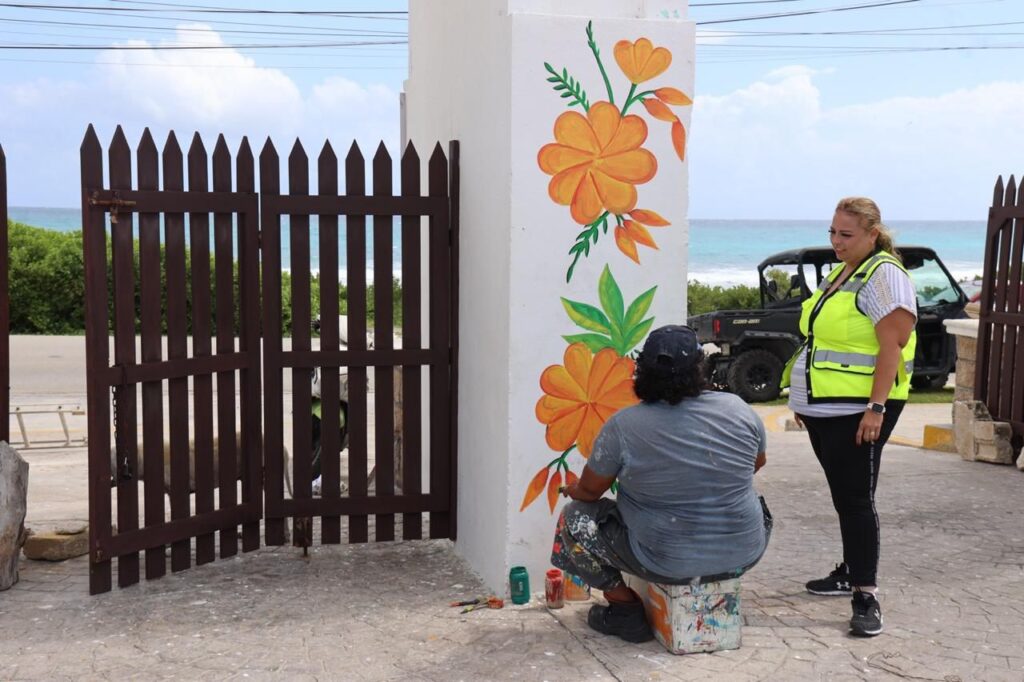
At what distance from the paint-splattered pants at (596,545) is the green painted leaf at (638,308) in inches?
38.3

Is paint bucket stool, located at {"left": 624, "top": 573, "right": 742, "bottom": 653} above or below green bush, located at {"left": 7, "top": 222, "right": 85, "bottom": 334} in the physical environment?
below

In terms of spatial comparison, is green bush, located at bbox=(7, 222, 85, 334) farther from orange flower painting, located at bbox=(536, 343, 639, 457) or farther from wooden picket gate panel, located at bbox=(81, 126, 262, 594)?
orange flower painting, located at bbox=(536, 343, 639, 457)

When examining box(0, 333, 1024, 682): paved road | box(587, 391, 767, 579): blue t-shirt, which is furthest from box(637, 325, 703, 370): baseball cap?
box(0, 333, 1024, 682): paved road

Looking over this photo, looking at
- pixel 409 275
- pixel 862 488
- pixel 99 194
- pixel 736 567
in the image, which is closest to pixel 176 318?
pixel 99 194

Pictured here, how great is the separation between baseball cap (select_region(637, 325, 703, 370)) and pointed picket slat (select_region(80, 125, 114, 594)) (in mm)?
2429

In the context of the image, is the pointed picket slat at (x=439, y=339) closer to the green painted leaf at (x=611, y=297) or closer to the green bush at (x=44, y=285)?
the green painted leaf at (x=611, y=297)

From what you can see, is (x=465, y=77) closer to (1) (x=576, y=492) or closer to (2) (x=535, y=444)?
(2) (x=535, y=444)

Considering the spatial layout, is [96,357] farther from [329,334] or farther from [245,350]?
[329,334]

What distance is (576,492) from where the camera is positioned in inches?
173

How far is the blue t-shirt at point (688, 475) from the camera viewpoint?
13.6 feet

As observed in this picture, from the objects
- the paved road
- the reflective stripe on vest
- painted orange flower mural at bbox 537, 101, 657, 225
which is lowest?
the paved road

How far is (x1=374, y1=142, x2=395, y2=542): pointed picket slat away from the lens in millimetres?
5551

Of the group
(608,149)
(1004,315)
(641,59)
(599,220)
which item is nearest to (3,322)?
(599,220)

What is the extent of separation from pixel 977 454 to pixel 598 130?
5137mm
